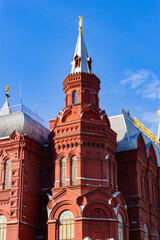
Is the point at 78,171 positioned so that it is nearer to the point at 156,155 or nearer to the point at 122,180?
the point at 122,180

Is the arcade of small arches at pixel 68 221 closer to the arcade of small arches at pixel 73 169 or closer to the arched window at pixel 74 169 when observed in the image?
the arched window at pixel 74 169

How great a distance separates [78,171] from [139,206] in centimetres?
732

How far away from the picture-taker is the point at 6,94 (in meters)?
43.7

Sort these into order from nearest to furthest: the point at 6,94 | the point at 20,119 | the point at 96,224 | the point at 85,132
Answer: the point at 96,224, the point at 85,132, the point at 20,119, the point at 6,94

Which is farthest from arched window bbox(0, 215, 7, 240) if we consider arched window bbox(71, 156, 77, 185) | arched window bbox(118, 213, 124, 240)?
arched window bbox(118, 213, 124, 240)

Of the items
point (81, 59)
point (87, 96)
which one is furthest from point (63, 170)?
point (81, 59)

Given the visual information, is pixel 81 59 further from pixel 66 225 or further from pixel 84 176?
pixel 66 225

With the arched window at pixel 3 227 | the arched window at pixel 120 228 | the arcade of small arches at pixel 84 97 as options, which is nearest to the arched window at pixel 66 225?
the arched window at pixel 120 228

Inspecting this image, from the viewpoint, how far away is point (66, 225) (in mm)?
30750

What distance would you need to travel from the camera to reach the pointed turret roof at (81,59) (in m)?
38.8

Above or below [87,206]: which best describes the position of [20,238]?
below

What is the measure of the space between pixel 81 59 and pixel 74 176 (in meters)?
12.6

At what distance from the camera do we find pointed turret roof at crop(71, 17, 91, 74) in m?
38.8

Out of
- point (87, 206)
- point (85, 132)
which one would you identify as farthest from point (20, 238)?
point (85, 132)
